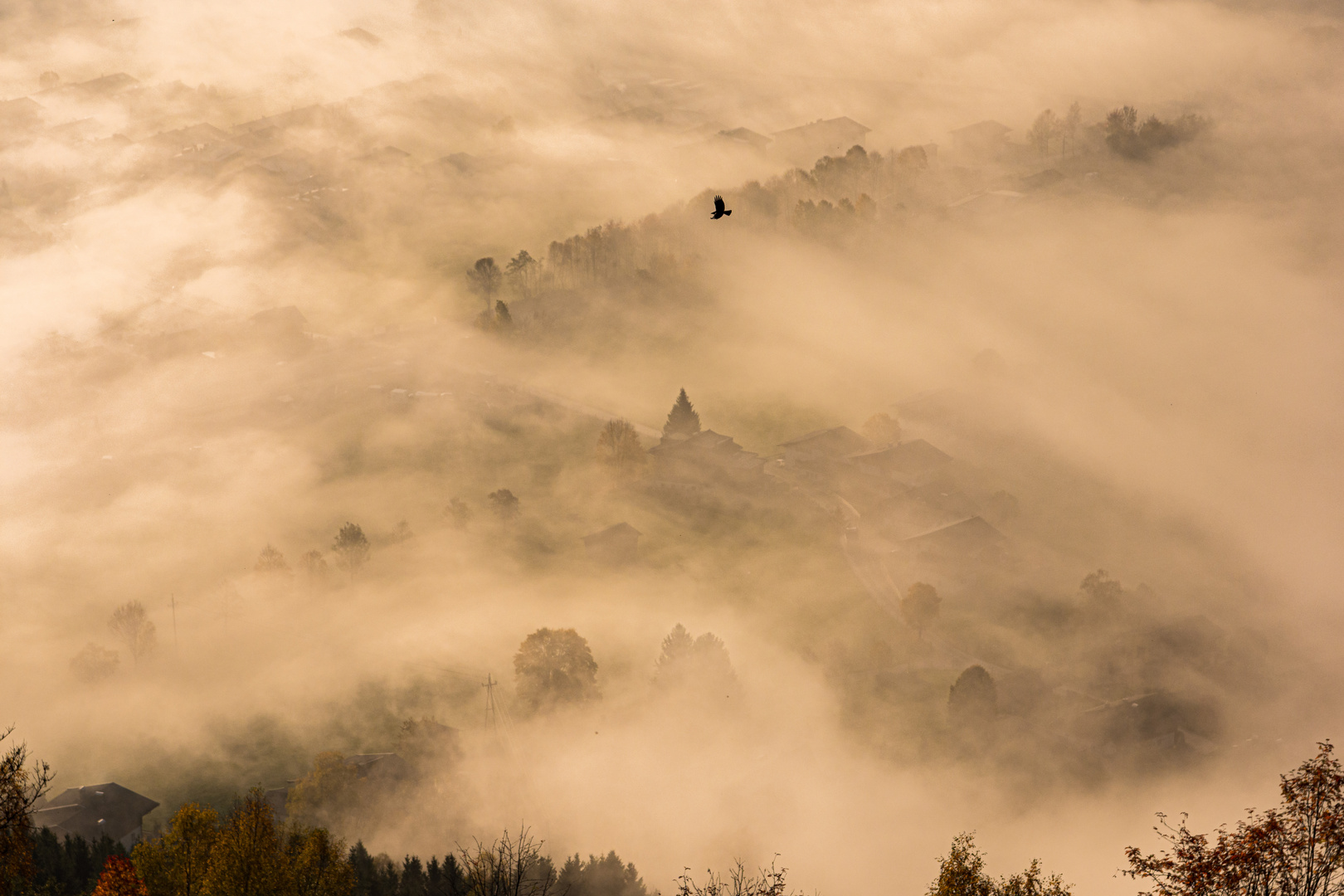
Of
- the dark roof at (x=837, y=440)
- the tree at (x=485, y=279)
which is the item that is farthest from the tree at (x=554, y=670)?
the tree at (x=485, y=279)

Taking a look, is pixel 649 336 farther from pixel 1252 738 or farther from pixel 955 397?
pixel 1252 738

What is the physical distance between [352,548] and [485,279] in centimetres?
6933

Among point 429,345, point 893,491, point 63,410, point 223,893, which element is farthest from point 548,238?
point 223,893

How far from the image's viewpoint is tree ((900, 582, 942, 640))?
335 ft

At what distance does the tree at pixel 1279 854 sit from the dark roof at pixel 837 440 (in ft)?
324

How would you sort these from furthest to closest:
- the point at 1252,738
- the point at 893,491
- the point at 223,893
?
the point at 893,491 < the point at 1252,738 < the point at 223,893

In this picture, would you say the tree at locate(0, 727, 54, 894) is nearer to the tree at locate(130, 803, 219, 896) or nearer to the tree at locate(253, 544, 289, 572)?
the tree at locate(130, 803, 219, 896)

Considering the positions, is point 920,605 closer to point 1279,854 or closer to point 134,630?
point 1279,854

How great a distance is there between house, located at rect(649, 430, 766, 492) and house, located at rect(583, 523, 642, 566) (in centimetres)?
1334

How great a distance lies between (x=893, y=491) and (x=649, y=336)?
171 ft

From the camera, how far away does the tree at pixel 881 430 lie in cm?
13388

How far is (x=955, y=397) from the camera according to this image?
146750 mm

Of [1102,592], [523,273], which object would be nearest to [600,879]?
[1102,592]

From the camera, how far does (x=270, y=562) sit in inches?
4400
